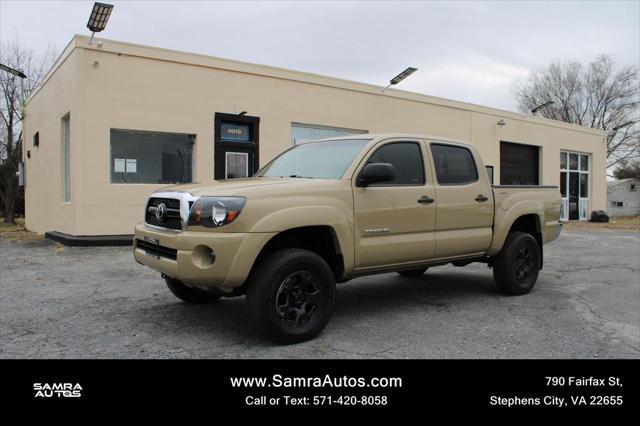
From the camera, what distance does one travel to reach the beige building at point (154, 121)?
37.2 ft

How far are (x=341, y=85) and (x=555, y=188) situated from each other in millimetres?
9025

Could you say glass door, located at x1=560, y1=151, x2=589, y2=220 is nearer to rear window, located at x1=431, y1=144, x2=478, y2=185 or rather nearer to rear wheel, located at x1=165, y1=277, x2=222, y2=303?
rear window, located at x1=431, y1=144, x2=478, y2=185

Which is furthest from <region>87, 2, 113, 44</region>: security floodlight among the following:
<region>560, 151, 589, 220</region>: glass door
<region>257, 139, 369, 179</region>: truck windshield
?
<region>560, 151, 589, 220</region>: glass door

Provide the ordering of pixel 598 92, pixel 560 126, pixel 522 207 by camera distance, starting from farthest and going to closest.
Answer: pixel 598 92 < pixel 560 126 < pixel 522 207

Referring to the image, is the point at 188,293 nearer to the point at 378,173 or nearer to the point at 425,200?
the point at 378,173

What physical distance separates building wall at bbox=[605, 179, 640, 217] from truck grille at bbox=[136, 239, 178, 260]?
147 feet

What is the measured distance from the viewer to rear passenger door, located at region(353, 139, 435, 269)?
486cm

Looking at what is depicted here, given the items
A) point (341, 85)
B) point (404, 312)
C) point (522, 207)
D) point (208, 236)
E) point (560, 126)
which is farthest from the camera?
point (560, 126)

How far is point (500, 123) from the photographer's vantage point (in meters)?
20.1

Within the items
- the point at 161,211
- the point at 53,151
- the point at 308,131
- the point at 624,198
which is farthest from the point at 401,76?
the point at 624,198

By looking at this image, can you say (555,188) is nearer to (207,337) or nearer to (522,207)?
(522,207)

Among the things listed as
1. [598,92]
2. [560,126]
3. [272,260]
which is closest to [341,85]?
[272,260]

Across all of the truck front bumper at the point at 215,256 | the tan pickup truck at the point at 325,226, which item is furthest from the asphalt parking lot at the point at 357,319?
the truck front bumper at the point at 215,256
